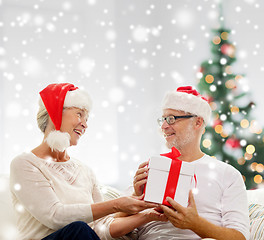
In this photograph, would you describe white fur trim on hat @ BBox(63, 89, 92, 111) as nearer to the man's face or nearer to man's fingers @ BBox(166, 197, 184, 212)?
the man's face

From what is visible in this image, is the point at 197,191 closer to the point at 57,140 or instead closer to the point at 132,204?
the point at 132,204

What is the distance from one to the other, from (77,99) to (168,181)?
648 mm

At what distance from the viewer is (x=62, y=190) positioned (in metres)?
1.71

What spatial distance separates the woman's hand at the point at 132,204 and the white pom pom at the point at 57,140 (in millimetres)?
363

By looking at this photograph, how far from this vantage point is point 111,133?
3998 mm

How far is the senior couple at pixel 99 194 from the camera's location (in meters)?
1.57

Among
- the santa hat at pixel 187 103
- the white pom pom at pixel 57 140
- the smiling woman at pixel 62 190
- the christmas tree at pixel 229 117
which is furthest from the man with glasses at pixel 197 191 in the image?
the christmas tree at pixel 229 117

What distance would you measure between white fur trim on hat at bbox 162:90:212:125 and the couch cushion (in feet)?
1.74

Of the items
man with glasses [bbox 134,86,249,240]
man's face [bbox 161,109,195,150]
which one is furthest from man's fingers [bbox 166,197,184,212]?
man's face [bbox 161,109,195,150]

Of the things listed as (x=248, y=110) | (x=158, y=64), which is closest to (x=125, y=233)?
(x=248, y=110)

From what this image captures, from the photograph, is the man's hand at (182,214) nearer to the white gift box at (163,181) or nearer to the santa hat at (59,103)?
the white gift box at (163,181)

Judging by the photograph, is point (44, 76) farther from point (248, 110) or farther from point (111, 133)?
point (248, 110)

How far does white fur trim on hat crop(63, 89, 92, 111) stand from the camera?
72.5 inches

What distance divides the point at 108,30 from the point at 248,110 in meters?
1.77
